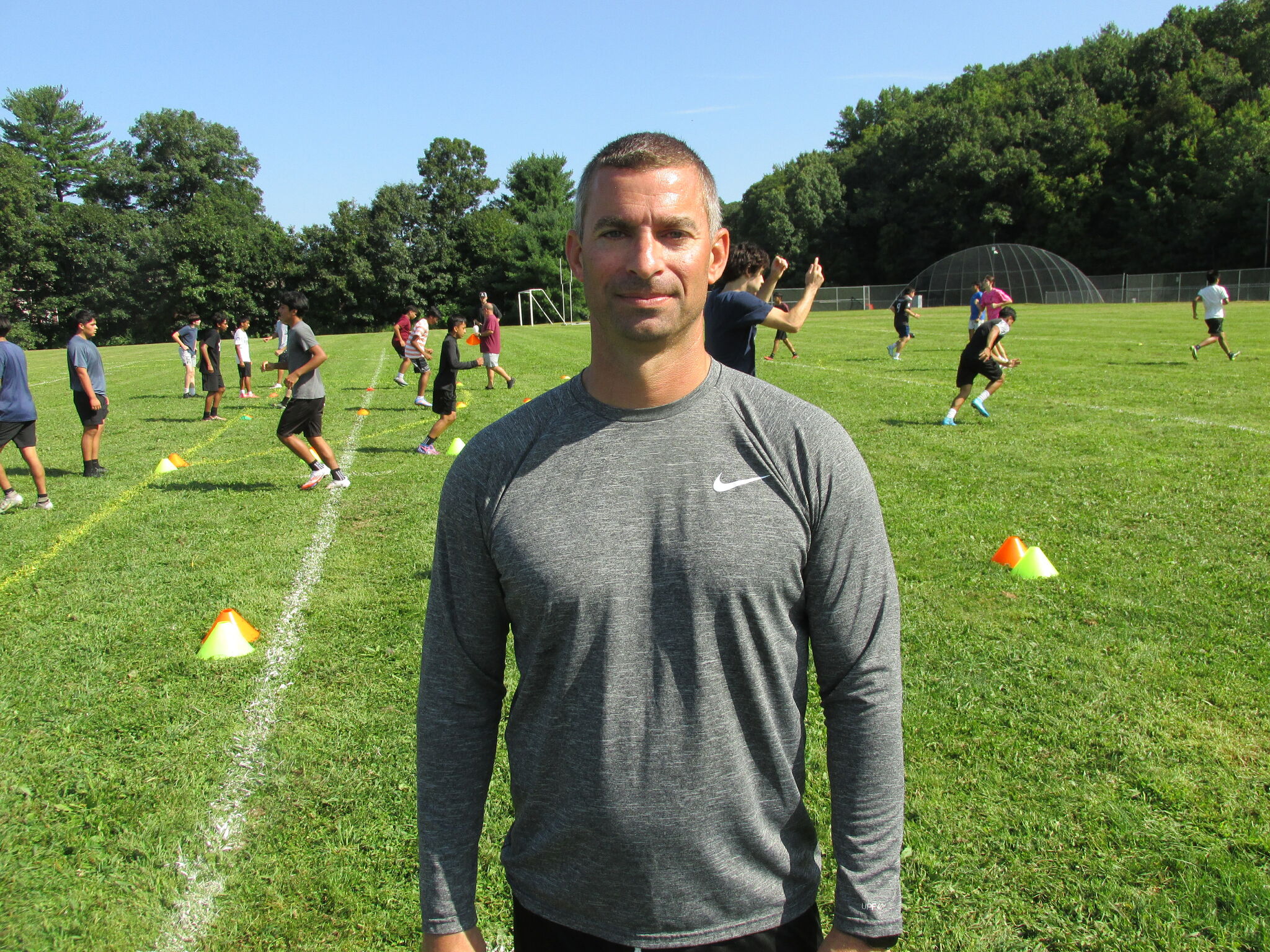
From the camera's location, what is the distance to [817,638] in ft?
4.99

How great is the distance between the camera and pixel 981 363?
12.5 meters

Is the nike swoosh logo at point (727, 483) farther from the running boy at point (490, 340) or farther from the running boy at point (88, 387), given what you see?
the running boy at point (490, 340)

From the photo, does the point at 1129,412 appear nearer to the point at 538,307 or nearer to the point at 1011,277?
the point at 1011,277

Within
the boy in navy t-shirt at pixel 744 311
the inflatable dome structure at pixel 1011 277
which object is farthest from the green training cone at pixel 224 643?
the inflatable dome structure at pixel 1011 277

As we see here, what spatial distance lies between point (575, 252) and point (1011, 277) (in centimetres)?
6594

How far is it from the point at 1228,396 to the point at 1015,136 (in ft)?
219

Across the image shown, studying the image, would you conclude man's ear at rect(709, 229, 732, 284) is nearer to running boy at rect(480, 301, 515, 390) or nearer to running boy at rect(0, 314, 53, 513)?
running boy at rect(0, 314, 53, 513)

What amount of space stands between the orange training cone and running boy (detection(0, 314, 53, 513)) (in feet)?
32.3

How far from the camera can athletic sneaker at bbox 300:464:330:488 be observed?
9914 millimetres

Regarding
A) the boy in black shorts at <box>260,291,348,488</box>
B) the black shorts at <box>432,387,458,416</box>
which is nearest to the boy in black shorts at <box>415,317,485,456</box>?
the black shorts at <box>432,387,458,416</box>

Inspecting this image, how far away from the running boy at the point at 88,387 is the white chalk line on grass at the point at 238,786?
6.51 meters

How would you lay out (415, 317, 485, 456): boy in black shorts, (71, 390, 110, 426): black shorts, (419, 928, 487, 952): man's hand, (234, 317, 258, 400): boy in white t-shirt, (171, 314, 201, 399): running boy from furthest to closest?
(234, 317, 258, 400): boy in white t-shirt
(171, 314, 201, 399): running boy
(415, 317, 485, 456): boy in black shorts
(71, 390, 110, 426): black shorts
(419, 928, 487, 952): man's hand

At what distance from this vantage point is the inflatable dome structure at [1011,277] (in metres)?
57.8

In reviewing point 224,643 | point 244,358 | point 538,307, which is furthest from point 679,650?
point 538,307
